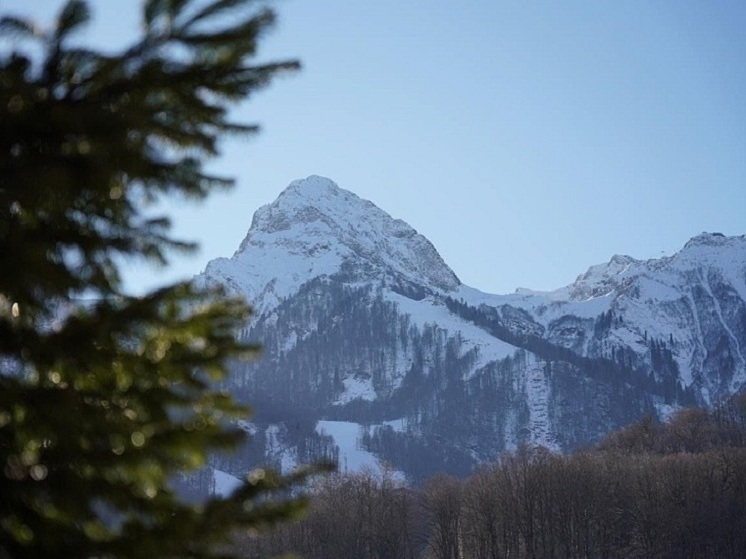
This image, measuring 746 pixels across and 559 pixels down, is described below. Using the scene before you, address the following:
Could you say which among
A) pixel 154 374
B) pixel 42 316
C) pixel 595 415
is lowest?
pixel 154 374

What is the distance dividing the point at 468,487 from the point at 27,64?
6568 centimetres

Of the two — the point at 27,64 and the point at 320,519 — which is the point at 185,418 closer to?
the point at 27,64

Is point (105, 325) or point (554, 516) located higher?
point (554, 516)

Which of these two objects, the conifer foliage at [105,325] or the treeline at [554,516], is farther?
the treeline at [554,516]

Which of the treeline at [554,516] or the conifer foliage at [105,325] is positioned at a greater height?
the treeline at [554,516]

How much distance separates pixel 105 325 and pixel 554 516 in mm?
60207

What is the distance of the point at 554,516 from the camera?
196ft

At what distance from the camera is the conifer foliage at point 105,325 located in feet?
9.36

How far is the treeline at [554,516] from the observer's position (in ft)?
183

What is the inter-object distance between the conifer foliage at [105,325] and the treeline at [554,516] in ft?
172

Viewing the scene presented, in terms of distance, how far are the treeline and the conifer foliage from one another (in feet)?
172

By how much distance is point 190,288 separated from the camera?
3219mm

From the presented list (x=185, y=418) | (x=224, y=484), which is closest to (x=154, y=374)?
(x=185, y=418)

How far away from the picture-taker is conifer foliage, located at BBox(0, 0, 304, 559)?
2.85 meters
